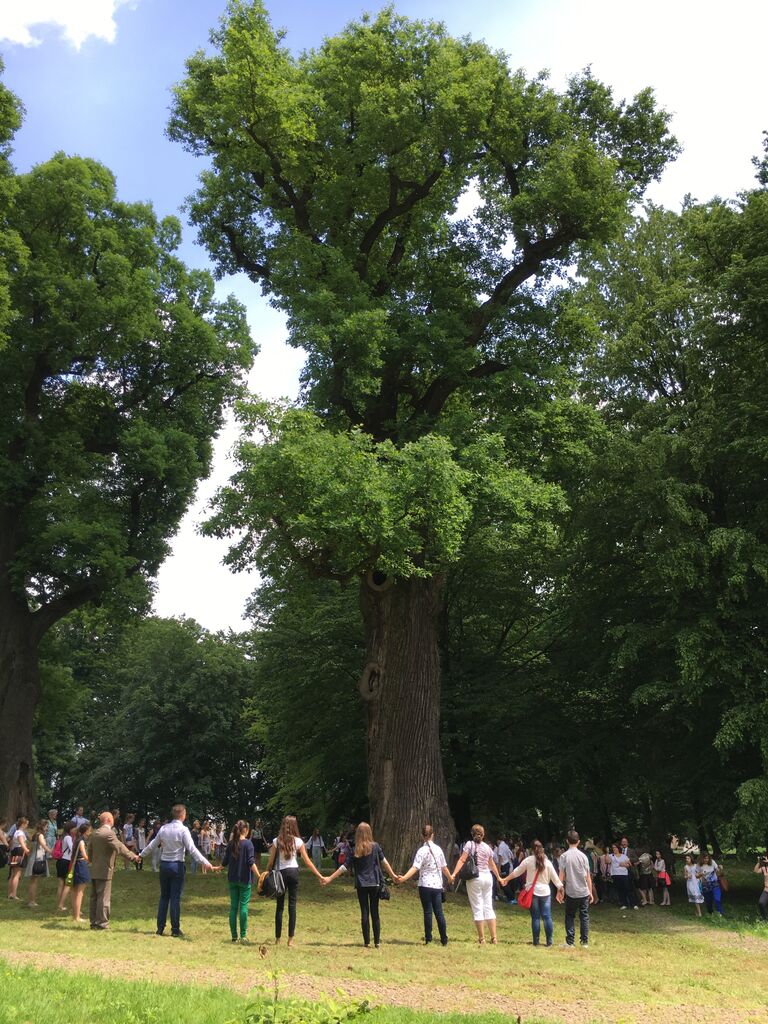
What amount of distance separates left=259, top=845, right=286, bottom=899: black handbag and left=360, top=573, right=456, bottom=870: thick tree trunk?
17.7 ft

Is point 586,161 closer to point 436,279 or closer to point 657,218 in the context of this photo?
point 436,279

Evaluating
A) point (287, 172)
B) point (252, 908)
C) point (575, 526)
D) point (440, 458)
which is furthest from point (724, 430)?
point (252, 908)

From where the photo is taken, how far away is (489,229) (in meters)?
20.5

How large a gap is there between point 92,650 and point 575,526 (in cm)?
4023

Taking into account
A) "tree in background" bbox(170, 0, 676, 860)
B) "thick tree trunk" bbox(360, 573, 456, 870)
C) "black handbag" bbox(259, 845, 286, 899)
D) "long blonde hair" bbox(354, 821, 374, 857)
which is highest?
"tree in background" bbox(170, 0, 676, 860)

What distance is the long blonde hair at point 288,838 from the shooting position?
448 inches

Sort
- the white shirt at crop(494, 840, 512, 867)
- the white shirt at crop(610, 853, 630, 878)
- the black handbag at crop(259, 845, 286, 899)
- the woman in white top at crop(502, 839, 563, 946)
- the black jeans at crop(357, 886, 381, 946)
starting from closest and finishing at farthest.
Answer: the black handbag at crop(259, 845, 286, 899)
the black jeans at crop(357, 886, 381, 946)
the woman in white top at crop(502, 839, 563, 946)
the white shirt at crop(610, 853, 630, 878)
the white shirt at crop(494, 840, 512, 867)

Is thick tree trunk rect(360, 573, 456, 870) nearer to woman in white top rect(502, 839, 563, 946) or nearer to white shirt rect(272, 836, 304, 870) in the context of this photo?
woman in white top rect(502, 839, 563, 946)

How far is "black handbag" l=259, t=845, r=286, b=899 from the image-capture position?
11.2 meters

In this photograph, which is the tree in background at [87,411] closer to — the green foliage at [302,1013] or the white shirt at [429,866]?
the white shirt at [429,866]

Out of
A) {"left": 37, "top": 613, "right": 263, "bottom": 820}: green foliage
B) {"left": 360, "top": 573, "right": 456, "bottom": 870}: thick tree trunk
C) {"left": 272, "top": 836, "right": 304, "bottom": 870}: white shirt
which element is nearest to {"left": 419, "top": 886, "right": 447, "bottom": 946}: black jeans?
{"left": 272, "top": 836, "right": 304, "bottom": 870}: white shirt

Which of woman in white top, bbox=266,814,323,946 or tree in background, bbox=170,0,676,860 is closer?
woman in white top, bbox=266,814,323,946

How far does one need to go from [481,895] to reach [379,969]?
2.99 metres

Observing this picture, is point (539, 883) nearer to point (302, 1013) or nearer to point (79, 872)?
point (79, 872)
